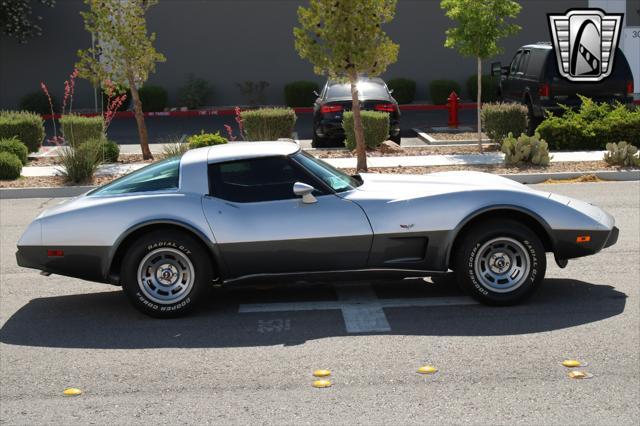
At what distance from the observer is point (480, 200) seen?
8242 mm

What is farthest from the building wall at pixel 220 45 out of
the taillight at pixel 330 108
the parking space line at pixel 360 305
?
the parking space line at pixel 360 305

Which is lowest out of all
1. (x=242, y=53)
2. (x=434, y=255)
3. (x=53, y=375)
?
(x=53, y=375)

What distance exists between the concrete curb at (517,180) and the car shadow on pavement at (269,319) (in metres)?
7.70

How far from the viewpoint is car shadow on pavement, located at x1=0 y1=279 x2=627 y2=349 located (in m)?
7.78

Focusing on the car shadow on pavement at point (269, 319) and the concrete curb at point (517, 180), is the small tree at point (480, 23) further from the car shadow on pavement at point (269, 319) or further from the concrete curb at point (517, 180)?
the car shadow on pavement at point (269, 319)

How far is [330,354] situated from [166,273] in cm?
163

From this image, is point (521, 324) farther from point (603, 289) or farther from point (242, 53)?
point (242, 53)

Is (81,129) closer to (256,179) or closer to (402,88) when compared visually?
(256,179)

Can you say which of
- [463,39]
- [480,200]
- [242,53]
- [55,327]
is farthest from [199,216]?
[242,53]

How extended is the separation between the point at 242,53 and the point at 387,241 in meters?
24.3

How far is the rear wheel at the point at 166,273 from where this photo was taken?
8.09 m

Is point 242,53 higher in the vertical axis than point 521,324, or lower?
higher

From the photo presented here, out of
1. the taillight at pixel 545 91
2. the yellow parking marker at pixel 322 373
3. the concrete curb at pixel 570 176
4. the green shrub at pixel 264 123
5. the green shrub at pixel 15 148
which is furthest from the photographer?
the taillight at pixel 545 91

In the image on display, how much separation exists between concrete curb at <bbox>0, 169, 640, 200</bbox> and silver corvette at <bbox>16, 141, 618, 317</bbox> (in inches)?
331
